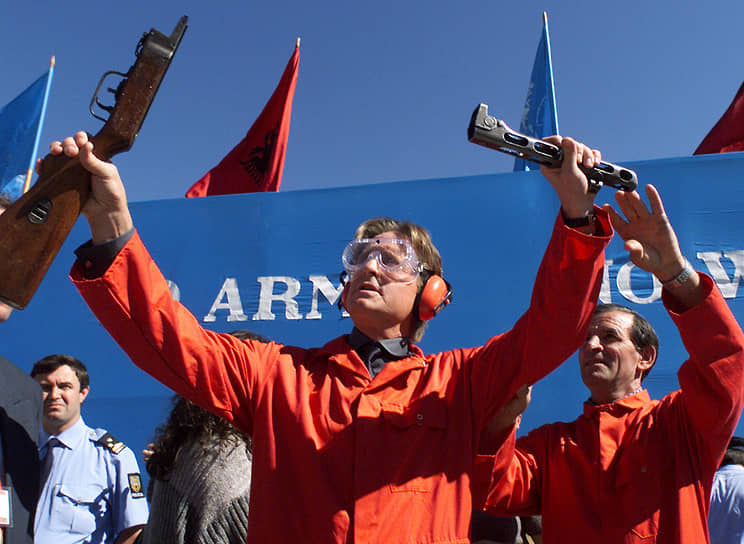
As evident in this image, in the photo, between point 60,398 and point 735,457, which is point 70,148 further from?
point 735,457

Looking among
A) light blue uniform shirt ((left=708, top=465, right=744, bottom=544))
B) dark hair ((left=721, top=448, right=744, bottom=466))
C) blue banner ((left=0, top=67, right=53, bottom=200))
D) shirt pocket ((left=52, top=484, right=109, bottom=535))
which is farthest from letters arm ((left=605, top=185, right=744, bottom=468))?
blue banner ((left=0, top=67, right=53, bottom=200))

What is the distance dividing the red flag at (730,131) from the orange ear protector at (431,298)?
4.79m

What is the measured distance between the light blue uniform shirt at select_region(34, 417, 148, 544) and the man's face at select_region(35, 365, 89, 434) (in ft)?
0.17

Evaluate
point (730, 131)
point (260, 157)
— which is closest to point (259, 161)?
point (260, 157)

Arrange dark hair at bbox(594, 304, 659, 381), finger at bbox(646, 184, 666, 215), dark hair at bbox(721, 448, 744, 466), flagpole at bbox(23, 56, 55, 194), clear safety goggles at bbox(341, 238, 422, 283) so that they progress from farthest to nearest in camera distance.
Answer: flagpole at bbox(23, 56, 55, 194) < dark hair at bbox(721, 448, 744, 466) < dark hair at bbox(594, 304, 659, 381) < clear safety goggles at bbox(341, 238, 422, 283) < finger at bbox(646, 184, 666, 215)

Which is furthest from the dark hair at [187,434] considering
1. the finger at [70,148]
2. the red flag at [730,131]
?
the red flag at [730,131]

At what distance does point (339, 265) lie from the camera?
4.55 m

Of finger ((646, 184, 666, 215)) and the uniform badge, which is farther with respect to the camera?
the uniform badge

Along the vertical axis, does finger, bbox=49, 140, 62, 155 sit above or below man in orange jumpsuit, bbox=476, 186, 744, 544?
above

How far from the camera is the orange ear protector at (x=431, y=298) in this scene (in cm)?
186

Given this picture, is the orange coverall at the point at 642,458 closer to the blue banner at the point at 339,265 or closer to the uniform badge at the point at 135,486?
the blue banner at the point at 339,265

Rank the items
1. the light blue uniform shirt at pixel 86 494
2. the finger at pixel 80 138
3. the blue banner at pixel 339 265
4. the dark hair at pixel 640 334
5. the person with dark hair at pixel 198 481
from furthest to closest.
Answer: the blue banner at pixel 339 265, the light blue uniform shirt at pixel 86 494, the dark hair at pixel 640 334, the person with dark hair at pixel 198 481, the finger at pixel 80 138

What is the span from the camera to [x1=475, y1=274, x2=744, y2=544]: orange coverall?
1787 millimetres

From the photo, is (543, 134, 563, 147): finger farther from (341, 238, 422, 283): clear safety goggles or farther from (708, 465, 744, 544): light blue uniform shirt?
(708, 465, 744, 544): light blue uniform shirt
